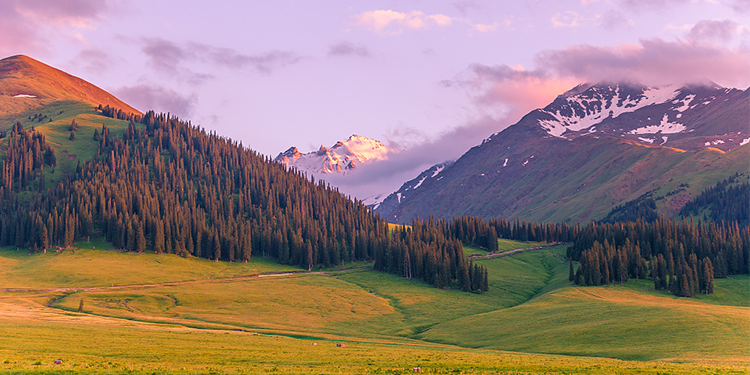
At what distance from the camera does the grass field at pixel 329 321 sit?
4331 cm

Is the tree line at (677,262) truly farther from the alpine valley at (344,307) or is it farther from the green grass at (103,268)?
the green grass at (103,268)

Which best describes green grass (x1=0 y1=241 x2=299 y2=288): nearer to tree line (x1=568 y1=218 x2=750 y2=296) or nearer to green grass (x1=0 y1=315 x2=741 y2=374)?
green grass (x1=0 y1=315 x2=741 y2=374)

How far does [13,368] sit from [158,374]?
8893 millimetres

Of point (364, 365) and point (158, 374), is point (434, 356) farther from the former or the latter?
point (158, 374)

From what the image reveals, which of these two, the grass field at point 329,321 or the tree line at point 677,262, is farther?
the tree line at point 677,262

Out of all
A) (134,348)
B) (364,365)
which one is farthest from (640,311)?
(134,348)

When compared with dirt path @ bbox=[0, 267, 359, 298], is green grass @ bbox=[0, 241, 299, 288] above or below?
above

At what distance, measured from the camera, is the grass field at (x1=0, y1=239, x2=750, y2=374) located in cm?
4331

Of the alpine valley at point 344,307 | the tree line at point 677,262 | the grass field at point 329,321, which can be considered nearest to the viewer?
the grass field at point 329,321

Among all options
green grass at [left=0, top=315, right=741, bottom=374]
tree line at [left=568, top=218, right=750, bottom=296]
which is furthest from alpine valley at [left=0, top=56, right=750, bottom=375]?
tree line at [left=568, top=218, right=750, bottom=296]

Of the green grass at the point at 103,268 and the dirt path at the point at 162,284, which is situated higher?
the green grass at the point at 103,268

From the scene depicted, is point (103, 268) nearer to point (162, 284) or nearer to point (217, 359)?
point (162, 284)

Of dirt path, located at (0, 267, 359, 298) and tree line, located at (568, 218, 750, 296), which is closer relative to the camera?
dirt path, located at (0, 267, 359, 298)

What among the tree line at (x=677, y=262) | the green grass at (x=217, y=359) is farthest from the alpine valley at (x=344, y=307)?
the tree line at (x=677, y=262)
